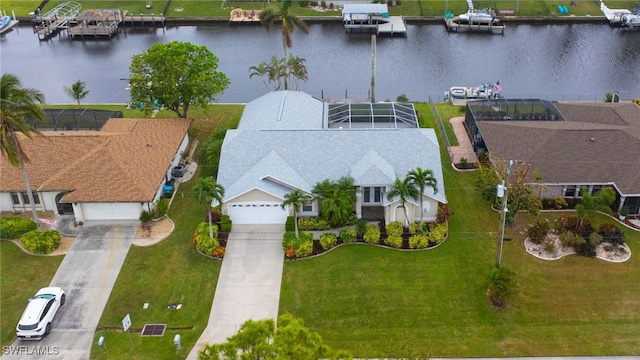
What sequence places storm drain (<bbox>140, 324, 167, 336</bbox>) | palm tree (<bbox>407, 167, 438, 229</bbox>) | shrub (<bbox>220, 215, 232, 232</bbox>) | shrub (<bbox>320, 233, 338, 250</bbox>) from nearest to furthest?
storm drain (<bbox>140, 324, 167, 336</bbox>) → palm tree (<bbox>407, 167, 438, 229</bbox>) → shrub (<bbox>320, 233, 338, 250</bbox>) → shrub (<bbox>220, 215, 232, 232</bbox>)

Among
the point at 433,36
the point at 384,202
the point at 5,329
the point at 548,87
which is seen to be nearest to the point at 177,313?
the point at 5,329

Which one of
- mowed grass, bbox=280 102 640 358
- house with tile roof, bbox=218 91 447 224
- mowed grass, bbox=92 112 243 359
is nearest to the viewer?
mowed grass, bbox=280 102 640 358

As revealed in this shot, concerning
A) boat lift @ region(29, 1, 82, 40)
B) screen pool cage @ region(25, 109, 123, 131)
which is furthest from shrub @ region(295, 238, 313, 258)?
boat lift @ region(29, 1, 82, 40)

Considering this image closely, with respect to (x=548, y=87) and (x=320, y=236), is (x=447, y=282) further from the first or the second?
(x=548, y=87)

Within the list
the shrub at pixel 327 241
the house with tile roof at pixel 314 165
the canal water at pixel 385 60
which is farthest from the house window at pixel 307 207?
the canal water at pixel 385 60

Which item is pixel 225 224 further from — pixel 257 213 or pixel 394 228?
pixel 394 228

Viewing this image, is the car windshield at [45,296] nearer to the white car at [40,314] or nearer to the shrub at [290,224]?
the white car at [40,314]

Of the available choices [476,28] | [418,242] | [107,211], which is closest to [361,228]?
[418,242]

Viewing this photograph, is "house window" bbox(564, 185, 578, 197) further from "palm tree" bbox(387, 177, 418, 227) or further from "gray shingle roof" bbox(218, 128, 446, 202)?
"palm tree" bbox(387, 177, 418, 227)

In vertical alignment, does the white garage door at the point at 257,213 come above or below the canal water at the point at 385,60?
below
